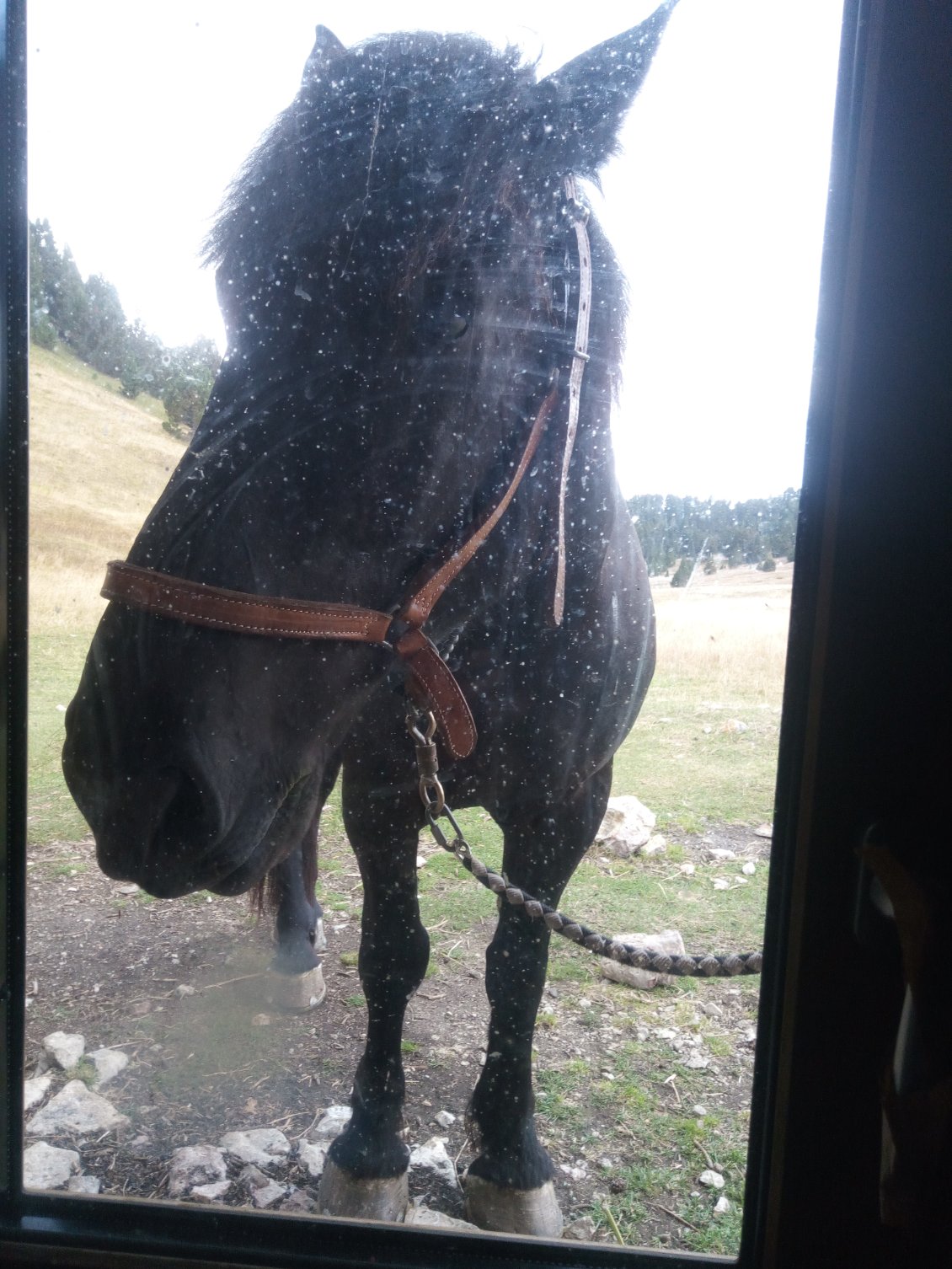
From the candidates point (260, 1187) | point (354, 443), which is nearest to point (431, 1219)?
point (260, 1187)

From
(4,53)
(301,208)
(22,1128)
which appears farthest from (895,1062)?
(4,53)

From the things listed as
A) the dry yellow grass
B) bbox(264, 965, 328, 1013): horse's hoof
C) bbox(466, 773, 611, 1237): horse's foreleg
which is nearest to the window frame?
the dry yellow grass

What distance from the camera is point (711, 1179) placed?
105 cm

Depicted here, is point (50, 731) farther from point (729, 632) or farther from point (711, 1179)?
point (711, 1179)

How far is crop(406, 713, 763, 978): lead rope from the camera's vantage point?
36.5 inches

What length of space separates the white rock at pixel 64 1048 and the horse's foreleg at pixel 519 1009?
1.96 feet

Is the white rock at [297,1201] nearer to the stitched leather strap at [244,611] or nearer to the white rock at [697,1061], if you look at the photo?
the white rock at [697,1061]

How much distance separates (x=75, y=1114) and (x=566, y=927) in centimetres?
69

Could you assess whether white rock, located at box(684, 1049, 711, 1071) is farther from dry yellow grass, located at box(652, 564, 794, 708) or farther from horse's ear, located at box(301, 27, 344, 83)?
horse's ear, located at box(301, 27, 344, 83)

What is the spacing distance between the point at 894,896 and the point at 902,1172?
0.21m

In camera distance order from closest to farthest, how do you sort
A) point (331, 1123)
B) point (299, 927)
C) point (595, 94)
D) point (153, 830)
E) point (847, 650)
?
point (847, 650)
point (153, 830)
point (595, 94)
point (331, 1123)
point (299, 927)

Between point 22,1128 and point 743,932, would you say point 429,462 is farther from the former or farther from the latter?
point 22,1128

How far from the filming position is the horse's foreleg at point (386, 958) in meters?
1.36

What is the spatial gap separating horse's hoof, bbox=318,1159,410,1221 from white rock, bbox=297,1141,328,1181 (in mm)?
21
